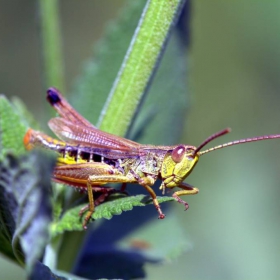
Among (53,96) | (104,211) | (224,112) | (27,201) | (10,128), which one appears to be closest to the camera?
(27,201)

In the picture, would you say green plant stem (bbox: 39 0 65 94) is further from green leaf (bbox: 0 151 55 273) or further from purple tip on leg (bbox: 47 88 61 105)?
green leaf (bbox: 0 151 55 273)

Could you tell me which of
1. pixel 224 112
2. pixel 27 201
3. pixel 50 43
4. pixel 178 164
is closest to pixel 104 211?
pixel 27 201

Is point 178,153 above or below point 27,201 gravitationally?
above

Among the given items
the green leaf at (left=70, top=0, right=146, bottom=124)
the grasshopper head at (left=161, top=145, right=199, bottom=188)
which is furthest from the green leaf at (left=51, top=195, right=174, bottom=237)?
the green leaf at (left=70, top=0, right=146, bottom=124)

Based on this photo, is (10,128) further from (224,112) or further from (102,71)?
(224,112)

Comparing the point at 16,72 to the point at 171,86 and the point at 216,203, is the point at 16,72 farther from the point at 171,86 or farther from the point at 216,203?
the point at 171,86
